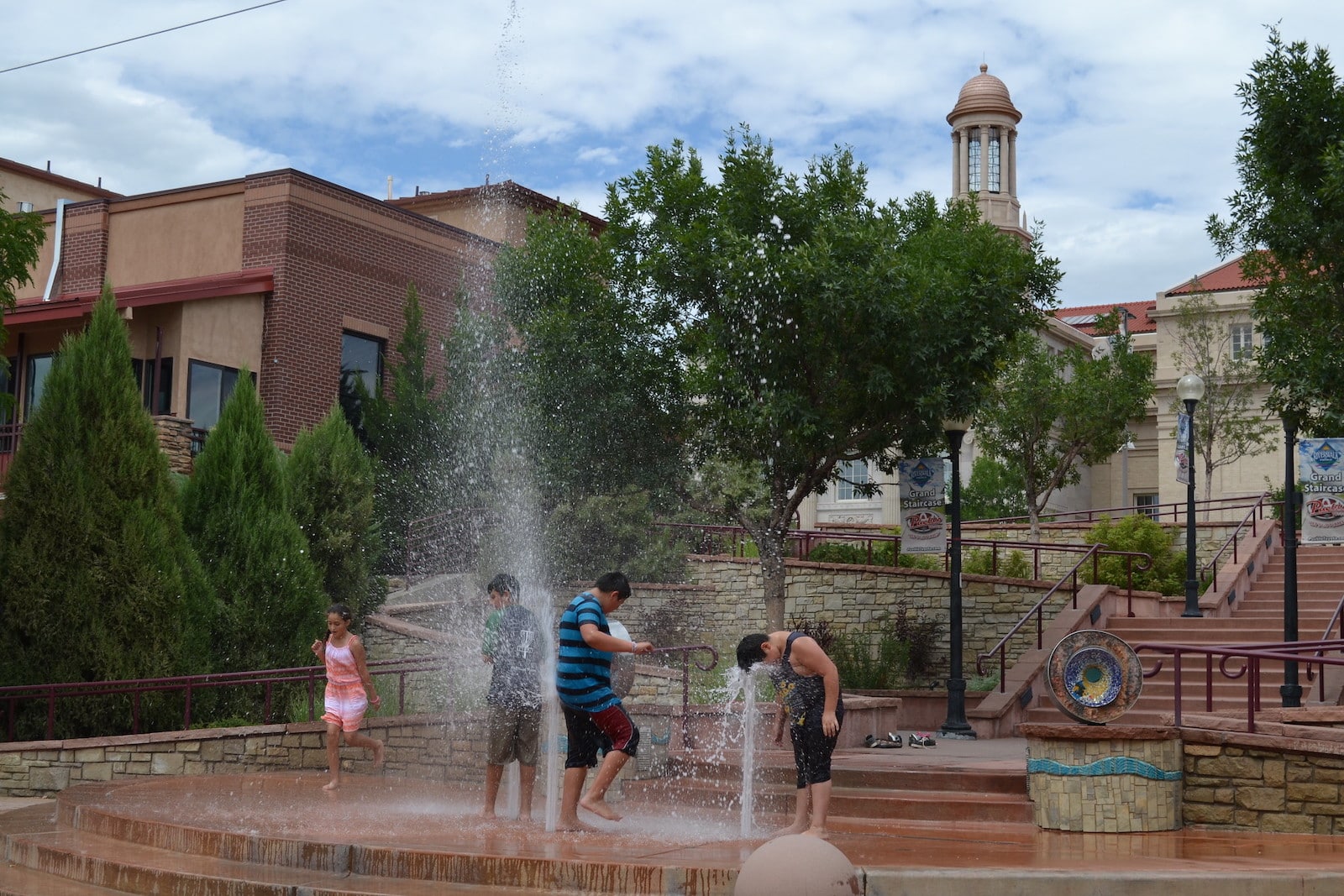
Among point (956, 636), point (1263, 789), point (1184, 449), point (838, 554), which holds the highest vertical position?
point (1184, 449)

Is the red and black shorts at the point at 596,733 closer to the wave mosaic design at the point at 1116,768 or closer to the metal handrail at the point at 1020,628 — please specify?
the wave mosaic design at the point at 1116,768

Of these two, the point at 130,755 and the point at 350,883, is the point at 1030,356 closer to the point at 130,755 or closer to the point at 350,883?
the point at 130,755

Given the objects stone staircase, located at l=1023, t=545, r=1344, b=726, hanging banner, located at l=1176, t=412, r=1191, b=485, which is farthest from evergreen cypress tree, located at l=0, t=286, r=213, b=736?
hanging banner, located at l=1176, t=412, r=1191, b=485

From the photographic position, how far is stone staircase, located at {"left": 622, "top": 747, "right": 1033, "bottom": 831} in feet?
35.1

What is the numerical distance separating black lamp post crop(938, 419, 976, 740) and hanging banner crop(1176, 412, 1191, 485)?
5385mm

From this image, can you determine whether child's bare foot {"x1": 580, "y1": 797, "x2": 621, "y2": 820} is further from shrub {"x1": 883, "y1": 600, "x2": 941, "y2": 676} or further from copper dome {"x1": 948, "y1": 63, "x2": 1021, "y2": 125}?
copper dome {"x1": 948, "y1": 63, "x2": 1021, "y2": 125}

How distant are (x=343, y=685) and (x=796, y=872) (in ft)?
Result: 20.7

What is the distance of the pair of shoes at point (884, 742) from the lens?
14352 mm

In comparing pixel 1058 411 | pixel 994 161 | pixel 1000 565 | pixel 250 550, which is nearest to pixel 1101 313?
pixel 994 161

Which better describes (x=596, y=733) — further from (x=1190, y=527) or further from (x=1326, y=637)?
(x=1190, y=527)

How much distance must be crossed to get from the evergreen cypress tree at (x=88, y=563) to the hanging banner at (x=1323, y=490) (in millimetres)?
13175

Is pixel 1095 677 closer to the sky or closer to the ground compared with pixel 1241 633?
closer to the ground

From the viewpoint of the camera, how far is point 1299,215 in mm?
14797

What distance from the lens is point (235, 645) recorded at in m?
17.8
